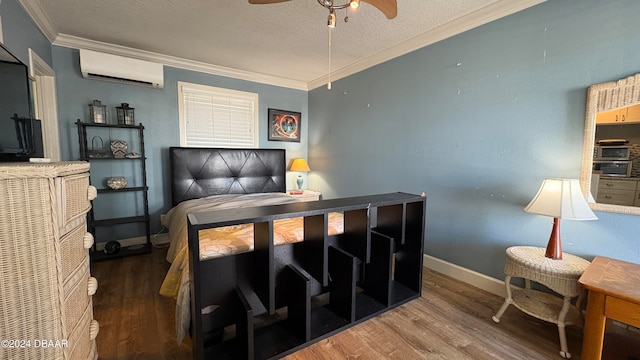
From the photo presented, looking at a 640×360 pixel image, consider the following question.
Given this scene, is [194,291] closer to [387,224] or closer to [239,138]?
[387,224]

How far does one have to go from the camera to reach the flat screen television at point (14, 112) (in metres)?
1.10

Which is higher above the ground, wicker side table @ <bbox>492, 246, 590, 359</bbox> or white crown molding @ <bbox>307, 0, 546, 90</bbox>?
white crown molding @ <bbox>307, 0, 546, 90</bbox>

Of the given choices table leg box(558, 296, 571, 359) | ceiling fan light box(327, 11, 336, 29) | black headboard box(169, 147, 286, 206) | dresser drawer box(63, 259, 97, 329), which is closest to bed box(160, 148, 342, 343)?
black headboard box(169, 147, 286, 206)

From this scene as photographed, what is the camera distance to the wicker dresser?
0.79 meters

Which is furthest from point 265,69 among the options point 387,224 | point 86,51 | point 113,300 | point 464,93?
point 113,300

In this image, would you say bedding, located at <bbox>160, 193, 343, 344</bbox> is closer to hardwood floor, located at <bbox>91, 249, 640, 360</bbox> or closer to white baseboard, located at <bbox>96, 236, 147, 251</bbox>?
hardwood floor, located at <bbox>91, 249, 640, 360</bbox>

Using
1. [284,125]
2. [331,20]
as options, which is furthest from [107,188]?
[331,20]

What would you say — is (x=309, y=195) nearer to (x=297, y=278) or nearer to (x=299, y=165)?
(x=299, y=165)

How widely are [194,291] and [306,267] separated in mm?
701

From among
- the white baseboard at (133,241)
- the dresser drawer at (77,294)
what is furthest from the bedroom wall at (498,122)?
the white baseboard at (133,241)

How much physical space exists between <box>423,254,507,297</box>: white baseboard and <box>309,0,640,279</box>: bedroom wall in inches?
2.2

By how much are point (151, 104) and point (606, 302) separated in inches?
168

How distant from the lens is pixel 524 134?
1.94 meters

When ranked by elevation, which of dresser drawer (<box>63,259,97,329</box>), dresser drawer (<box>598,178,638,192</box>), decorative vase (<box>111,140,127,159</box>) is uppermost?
decorative vase (<box>111,140,127,159</box>)
